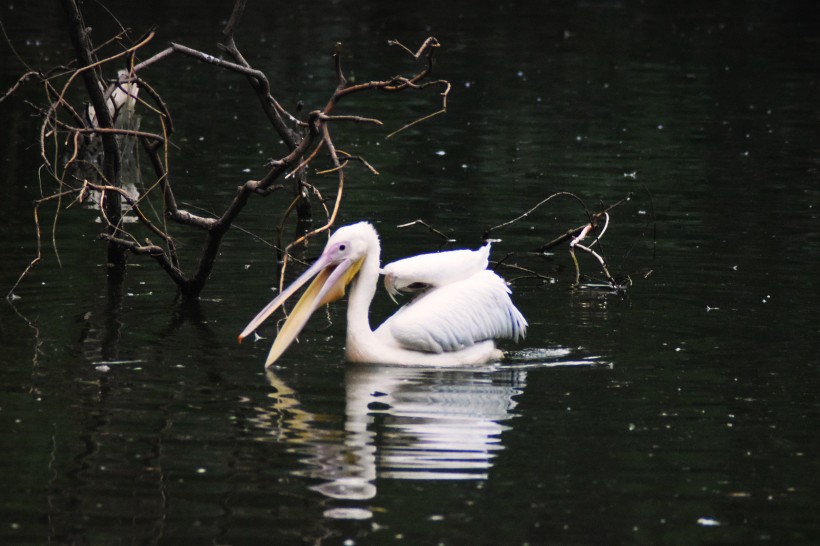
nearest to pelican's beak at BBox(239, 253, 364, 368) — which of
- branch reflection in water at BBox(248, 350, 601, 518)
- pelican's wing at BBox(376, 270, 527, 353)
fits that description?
pelican's wing at BBox(376, 270, 527, 353)

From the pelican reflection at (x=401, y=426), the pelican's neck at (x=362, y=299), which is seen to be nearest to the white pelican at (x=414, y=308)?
the pelican's neck at (x=362, y=299)

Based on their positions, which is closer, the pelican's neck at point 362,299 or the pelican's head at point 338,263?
the pelican's neck at point 362,299

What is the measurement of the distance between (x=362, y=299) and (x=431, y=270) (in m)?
0.43

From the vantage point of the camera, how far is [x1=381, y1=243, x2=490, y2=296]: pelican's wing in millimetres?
8258

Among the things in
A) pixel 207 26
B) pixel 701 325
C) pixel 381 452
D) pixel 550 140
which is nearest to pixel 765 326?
pixel 701 325

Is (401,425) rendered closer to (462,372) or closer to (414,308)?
(462,372)

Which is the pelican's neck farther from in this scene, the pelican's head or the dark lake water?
the dark lake water

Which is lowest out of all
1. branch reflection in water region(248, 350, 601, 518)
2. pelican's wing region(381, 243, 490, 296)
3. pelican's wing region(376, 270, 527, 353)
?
branch reflection in water region(248, 350, 601, 518)

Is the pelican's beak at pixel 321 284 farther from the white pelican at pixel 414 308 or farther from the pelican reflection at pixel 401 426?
the pelican reflection at pixel 401 426

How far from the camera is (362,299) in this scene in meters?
8.27

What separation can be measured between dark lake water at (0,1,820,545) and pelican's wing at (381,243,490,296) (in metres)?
0.56

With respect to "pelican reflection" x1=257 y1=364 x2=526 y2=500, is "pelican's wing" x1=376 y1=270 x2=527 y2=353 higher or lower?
higher

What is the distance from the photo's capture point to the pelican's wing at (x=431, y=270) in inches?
325

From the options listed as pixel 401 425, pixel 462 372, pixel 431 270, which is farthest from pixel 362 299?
pixel 401 425
